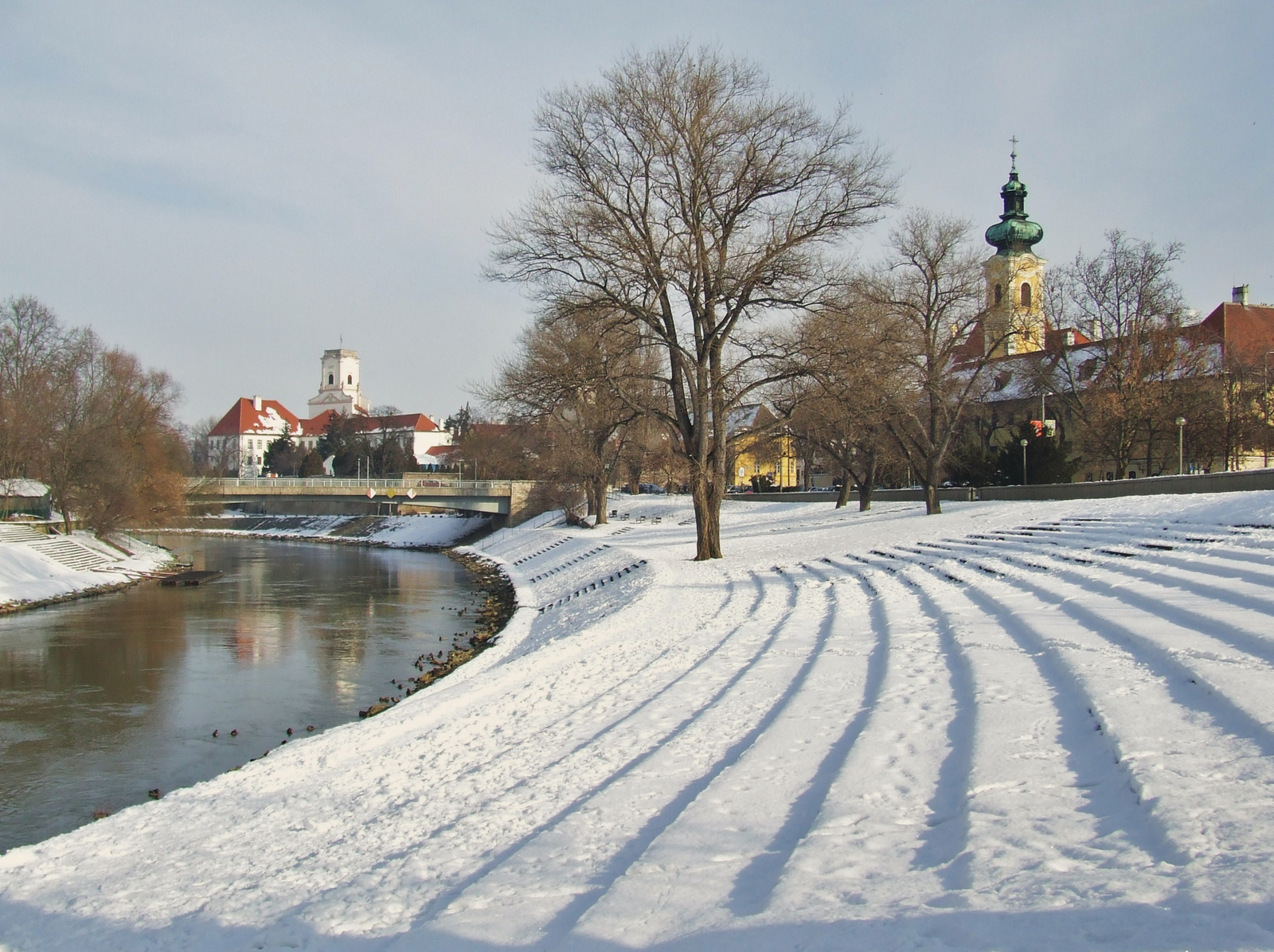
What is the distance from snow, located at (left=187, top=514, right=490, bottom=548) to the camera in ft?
219

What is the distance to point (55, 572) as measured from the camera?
112 ft

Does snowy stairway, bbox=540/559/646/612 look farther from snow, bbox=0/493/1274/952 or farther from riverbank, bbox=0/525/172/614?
riverbank, bbox=0/525/172/614

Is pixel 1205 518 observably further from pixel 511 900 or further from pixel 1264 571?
pixel 511 900

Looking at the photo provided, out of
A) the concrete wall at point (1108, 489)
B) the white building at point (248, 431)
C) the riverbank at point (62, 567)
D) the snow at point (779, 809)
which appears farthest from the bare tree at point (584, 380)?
the white building at point (248, 431)

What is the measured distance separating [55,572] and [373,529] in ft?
125

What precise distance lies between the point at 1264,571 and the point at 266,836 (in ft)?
37.1

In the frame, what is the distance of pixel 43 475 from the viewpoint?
44.7 m

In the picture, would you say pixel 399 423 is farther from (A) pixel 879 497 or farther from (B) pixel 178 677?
(B) pixel 178 677

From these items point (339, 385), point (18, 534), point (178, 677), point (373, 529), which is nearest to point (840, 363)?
point (178, 677)

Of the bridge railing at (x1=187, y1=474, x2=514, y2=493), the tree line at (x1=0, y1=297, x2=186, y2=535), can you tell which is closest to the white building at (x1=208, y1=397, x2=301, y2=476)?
the bridge railing at (x1=187, y1=474, x2=514, y2=493)

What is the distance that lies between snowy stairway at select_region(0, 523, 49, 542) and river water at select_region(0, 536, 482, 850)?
6575mm

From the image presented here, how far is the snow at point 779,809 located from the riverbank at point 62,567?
80.7 ft

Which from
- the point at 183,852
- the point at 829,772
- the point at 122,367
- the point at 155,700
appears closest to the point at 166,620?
the point at 155,700

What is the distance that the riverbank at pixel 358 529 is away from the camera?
66250 millimetres
